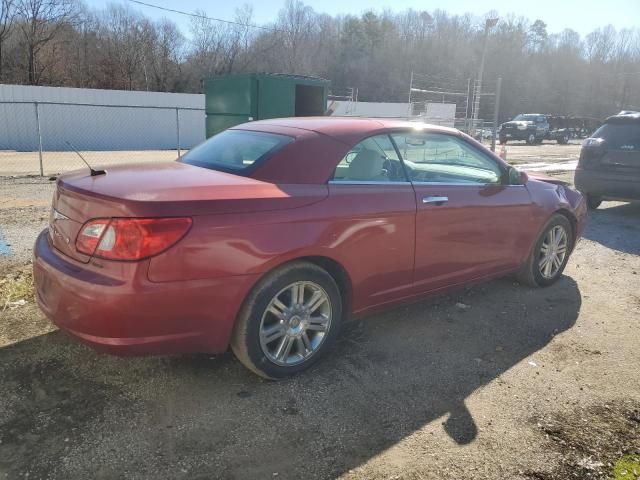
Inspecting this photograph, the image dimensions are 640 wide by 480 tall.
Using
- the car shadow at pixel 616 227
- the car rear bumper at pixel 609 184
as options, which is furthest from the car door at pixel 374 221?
the car rear bumper at pixel 609 184

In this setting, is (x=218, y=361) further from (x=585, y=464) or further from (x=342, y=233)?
(x=585, y=464)

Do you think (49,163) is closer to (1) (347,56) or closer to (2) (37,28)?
(2) (37,28)

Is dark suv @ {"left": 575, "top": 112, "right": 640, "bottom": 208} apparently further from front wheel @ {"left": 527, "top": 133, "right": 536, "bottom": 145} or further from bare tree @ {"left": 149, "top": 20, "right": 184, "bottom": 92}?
bare tree @ {"left": 149, "top": 20, "right": 184, "bottom": 92}

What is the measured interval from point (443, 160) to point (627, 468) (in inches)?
102

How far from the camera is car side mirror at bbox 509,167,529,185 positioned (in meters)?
4.37

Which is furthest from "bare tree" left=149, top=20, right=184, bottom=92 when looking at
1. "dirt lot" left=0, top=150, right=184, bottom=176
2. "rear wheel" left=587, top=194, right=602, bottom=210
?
"rear wheel" left=587, top=194, right=602, bottom=210

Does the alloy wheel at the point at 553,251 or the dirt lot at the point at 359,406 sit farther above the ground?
the alloy wheel at the point at 553,251

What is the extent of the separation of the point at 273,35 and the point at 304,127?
54200mm

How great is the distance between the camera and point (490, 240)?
4.21m

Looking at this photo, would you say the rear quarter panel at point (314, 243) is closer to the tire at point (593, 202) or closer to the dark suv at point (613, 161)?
the dark suv at point (613, 161)

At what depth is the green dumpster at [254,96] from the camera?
10.7 m

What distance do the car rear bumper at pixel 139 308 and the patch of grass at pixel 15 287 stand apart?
1.56 m

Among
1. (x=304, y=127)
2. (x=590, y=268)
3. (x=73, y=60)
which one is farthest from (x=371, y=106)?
(x=304, y=127)

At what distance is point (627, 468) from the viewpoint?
2.52 metres
